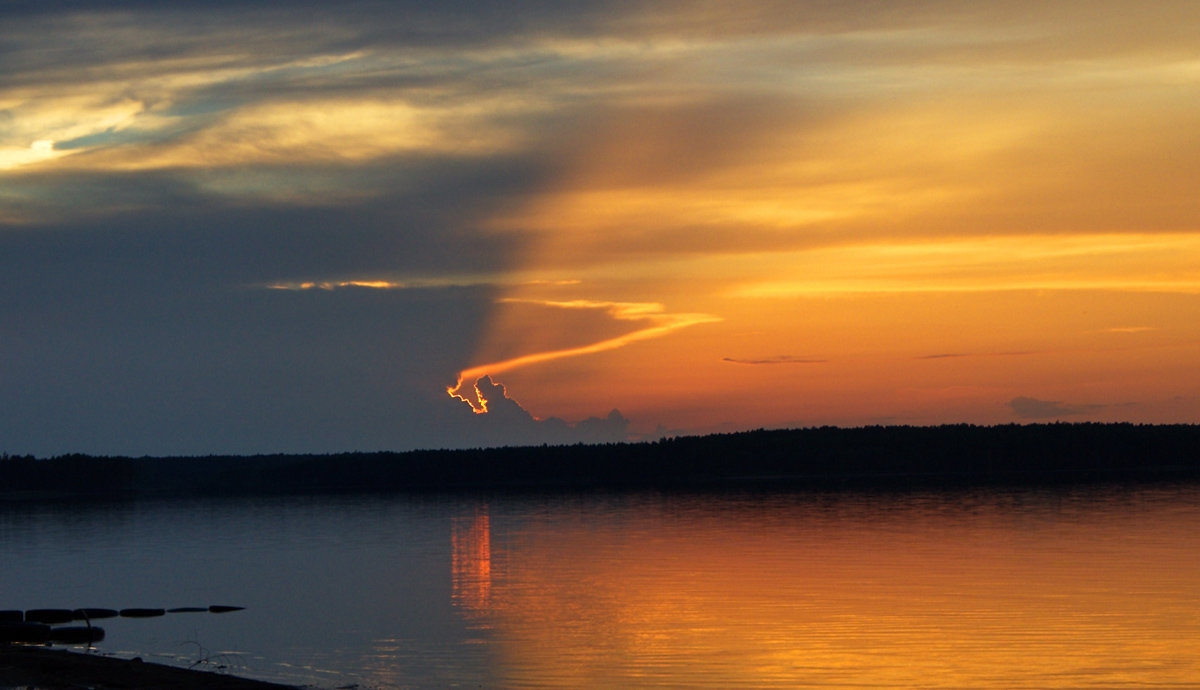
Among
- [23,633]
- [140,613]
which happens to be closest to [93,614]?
[140,613]

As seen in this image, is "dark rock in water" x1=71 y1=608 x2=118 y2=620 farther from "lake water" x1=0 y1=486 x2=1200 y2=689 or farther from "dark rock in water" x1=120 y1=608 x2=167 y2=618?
"lake water" x1=0 y1=486 x2=1200 y2=689

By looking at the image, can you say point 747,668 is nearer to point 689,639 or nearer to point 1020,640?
point 689,639

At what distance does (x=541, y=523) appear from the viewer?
109 metres

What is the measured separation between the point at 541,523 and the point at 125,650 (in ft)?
221

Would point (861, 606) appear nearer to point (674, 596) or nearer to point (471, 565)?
point (674, 596)

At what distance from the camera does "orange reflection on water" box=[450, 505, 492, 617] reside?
54.7m

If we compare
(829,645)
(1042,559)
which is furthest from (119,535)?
(829,645)

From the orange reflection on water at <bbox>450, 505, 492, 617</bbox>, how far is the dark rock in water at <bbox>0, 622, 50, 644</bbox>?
1530 centimetres

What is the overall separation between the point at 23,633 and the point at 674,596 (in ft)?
81.6

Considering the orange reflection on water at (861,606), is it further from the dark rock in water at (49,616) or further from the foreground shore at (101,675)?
the dark rock in water at (49,616)

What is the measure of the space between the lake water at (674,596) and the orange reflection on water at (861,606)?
0.18 metres

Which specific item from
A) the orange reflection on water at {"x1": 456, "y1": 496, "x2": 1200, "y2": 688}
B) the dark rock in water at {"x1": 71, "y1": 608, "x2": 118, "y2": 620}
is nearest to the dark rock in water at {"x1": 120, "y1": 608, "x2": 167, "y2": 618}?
the dark rock in water at {"x1": 71, "y1": 608, "x2": 118, "y2": 620}

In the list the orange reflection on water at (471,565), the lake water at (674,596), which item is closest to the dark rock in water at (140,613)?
the lake water at (674,596)

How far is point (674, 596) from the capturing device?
54156 millimetres
